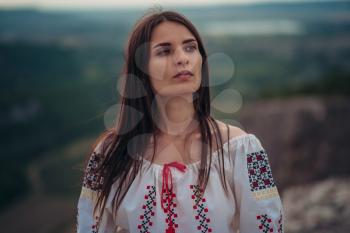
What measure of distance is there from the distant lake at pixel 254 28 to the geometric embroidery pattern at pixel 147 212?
37332mm

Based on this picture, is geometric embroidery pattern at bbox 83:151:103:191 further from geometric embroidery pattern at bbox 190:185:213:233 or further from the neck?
geometric embroidery pattern at bbox 190:185:213:233

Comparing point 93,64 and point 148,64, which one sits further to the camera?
point 93,64

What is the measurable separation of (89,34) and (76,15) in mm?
10609

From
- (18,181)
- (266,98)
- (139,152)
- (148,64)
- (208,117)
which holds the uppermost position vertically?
(148,64)

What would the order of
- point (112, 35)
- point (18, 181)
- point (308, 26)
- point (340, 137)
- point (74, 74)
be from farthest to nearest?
point (112, 35) → point (74, 74) → point (308, 26) → point (18, 181) → point (340, 137)

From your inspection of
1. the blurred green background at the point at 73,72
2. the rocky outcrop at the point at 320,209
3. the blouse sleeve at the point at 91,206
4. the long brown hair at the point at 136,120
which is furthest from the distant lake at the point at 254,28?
the blouse sleeve at the point at 91,206

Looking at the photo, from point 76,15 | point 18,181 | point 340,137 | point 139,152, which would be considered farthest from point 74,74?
point 139,152

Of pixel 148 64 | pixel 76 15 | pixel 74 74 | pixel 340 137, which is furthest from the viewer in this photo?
pixel 76 15

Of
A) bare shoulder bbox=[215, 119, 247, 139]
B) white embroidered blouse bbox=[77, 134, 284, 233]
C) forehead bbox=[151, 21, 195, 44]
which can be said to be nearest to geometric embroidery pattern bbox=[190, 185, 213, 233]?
white embroidered blouse bbox=[77, 134, 284, 233]

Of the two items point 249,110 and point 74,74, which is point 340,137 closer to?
point 249,110

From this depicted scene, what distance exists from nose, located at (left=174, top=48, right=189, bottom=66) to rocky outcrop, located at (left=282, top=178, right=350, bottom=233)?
2.90 metres

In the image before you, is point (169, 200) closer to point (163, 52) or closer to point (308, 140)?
point (163, 52)

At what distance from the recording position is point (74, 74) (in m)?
42.1

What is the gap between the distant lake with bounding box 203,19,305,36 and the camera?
131ft
